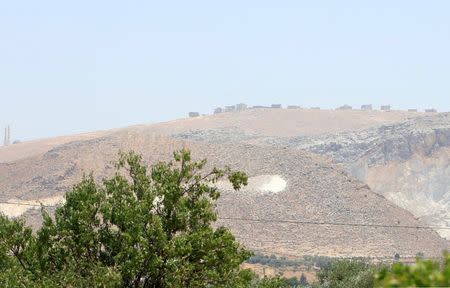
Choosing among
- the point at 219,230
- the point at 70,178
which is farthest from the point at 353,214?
the point at 219,230

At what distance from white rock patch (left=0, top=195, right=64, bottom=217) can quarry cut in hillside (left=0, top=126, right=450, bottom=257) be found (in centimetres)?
147

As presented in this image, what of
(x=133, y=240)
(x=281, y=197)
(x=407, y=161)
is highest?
(x=133, y=240)

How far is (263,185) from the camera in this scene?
12481 cm

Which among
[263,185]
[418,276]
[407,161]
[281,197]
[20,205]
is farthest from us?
[407,161]

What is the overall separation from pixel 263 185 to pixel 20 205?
34.0 metres

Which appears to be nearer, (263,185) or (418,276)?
(418,276)

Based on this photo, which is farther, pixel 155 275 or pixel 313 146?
pixel 313 146

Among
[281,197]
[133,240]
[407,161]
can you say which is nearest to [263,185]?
[281,197]

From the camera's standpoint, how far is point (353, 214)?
116m

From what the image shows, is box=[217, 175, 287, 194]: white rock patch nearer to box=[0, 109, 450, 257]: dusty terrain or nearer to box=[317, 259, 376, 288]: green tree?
box=[0, 109, 450, 257]: dusty terrain

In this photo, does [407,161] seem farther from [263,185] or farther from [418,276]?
[418,276]

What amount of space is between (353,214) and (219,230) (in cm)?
→ 9586

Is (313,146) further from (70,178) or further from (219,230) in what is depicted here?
(219,230)

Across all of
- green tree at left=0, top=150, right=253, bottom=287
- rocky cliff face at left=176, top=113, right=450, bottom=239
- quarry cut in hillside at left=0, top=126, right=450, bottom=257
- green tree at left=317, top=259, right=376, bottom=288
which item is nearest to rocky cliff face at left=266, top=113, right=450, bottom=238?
rocky cliff face at left=176, top=113, right=450, bottom=239
